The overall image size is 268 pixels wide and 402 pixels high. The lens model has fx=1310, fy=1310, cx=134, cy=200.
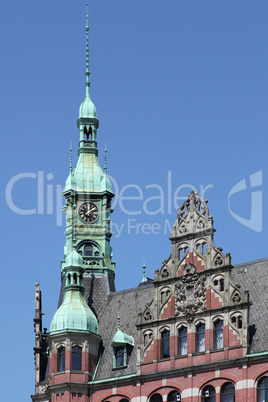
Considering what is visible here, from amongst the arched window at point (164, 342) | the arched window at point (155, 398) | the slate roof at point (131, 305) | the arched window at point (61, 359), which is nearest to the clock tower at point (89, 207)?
the slate roof at point (131, 305)

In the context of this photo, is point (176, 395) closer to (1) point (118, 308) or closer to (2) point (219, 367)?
(2) point (219, 367)

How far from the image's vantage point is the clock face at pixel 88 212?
103000mm

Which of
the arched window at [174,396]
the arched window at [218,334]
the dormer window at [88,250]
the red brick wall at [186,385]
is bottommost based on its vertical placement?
the arched window at [174,396]

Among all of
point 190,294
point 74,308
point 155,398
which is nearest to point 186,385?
point 155,398

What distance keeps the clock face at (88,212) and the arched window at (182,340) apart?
16.9 m

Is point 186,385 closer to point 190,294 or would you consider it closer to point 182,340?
point 182,340

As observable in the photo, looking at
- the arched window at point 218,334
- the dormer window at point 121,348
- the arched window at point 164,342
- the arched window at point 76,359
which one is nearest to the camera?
the arched window at point 218,334

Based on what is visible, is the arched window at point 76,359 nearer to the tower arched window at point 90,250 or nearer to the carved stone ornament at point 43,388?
the carved stone ornament at point 43,388

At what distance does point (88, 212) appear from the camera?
10312cm

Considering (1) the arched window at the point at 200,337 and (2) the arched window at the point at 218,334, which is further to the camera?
(1) the arched window at the point at 200,337

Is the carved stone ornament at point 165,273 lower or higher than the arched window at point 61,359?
higher

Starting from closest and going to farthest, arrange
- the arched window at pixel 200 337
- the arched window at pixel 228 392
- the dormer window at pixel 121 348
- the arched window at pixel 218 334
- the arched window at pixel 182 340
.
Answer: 1. the arched window at pixel 228 392
2. the arched window at pixel 218 334
3. the arched window at pixel 200 337
4. the arched window at pixel 182 340
5. the dormer window at pixel 121 348

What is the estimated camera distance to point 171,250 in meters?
91.7

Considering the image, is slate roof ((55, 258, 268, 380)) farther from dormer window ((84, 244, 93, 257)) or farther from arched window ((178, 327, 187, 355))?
arched window ((178, 327, 187, 355))
